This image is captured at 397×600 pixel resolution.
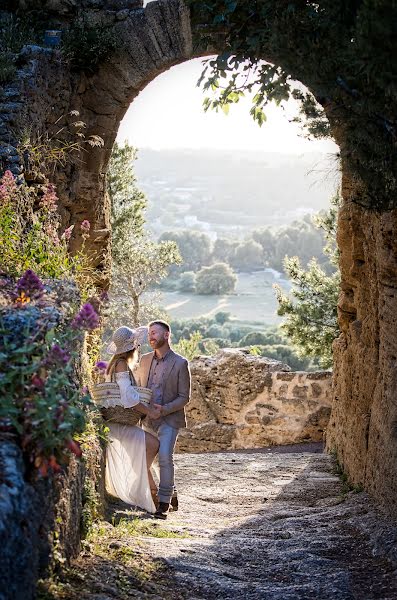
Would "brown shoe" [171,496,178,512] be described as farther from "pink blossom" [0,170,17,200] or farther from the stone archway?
"pink blossom" [0,170,17,200]

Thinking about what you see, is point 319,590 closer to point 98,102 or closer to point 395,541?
point 395,541

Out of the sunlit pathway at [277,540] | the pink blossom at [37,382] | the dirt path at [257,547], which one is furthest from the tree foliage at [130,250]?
the pink blossom at [37,382]

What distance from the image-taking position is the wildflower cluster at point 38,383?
2963mm

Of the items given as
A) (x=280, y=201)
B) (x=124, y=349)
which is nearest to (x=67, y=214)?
(x=124, y=349)

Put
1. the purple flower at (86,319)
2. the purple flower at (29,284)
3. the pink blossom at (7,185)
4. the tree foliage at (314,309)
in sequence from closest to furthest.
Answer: the purple flower at (86,319), the purple flower at (29,284), the pink blossom at (7,185), the tree foliage at (314,309)

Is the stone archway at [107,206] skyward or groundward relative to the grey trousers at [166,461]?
skyward

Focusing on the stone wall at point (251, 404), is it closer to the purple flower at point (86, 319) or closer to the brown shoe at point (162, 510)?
the brown shoe at point (162, 510)

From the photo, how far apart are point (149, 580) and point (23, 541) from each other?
133 cm

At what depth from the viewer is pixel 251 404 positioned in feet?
39.9

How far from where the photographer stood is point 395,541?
4934mm

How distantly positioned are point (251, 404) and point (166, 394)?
6.11 m

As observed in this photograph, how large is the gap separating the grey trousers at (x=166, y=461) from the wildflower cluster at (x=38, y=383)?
2.37 m

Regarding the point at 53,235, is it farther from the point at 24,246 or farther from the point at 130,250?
the point at 130,250

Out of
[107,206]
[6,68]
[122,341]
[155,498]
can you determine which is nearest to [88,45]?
[6,68]
